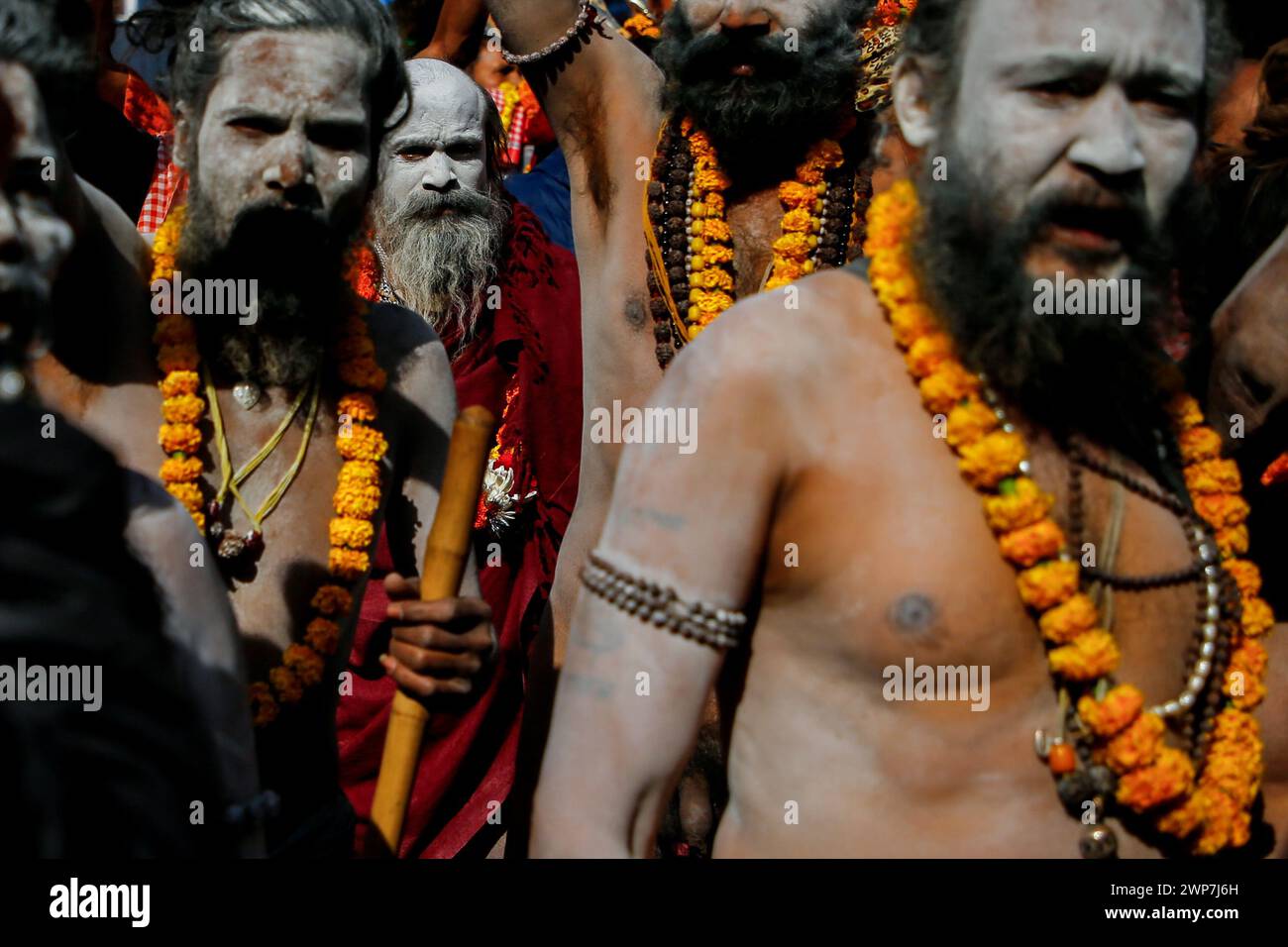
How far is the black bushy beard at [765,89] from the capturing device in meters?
3.84

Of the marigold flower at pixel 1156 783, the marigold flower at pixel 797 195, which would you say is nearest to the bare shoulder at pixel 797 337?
the marigold flower at pixel 1156 783

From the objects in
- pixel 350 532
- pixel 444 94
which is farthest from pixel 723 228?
pixel 444 94

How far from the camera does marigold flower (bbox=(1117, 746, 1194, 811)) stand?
7.80ft

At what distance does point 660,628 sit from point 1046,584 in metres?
0.55

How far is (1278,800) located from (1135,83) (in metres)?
1.21

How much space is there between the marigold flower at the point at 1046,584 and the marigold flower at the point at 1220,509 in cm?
43

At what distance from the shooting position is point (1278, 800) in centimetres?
278

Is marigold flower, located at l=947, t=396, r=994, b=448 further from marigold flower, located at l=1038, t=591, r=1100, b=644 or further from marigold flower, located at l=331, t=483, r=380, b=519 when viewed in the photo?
marigold flower, located at l=331, t=483, r=380, b=519

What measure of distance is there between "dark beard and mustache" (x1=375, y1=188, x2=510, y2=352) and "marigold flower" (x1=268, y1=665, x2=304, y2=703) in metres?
2.82

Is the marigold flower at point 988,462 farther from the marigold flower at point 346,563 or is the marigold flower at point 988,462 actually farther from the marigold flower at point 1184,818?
the marigold flower at point 346,563

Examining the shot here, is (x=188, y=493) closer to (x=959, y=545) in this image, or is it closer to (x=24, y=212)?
(x=24, y=212)

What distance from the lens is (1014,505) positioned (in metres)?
2.34
